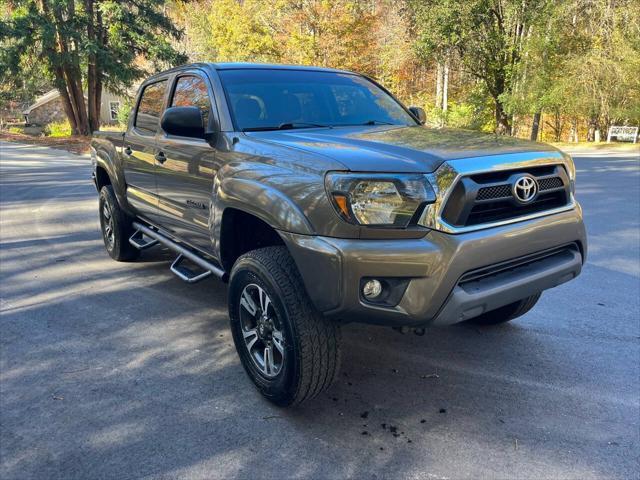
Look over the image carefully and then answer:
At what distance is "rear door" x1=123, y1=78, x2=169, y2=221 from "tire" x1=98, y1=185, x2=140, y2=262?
37cm

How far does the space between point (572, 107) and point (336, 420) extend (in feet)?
92.0

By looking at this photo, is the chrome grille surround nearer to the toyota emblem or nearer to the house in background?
the toyota emblem

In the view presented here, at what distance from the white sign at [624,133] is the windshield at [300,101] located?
29275 mm

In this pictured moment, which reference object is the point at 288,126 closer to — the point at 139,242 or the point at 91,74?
the point at 139,242

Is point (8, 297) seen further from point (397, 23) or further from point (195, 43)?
point (195, 43)

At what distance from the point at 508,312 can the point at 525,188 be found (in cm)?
148

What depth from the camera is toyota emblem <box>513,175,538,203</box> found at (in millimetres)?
2721

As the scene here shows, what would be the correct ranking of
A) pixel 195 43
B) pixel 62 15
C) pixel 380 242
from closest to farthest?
pixel 380 242
pixel 62 15
pixel 195 43

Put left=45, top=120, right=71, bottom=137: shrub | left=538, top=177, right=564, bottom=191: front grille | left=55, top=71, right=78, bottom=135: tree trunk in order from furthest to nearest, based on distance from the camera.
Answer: left=45, top=120, right=71, bottom=137: shrub < left=55, top=71, right=78, bottom=135: tree trunk < left=538, top=177, right=564, bottom=191: front grille

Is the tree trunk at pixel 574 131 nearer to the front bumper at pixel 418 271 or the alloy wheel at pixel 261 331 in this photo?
the front bumper at pixel 418 271

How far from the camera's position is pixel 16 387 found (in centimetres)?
322

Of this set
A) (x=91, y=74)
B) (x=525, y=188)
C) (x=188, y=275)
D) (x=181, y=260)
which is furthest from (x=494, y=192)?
(x=91, y=74)

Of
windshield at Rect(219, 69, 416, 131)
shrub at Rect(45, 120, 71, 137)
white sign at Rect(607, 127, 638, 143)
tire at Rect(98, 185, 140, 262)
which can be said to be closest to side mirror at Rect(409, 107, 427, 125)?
windshield at Rect(219, 69, 416, 131)

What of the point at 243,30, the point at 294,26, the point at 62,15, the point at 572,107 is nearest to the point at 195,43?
the point at 243,30
